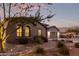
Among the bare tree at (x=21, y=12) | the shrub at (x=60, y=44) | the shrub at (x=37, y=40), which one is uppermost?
the bare tree at (x=21, y=12)

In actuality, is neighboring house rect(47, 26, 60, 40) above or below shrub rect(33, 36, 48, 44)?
above

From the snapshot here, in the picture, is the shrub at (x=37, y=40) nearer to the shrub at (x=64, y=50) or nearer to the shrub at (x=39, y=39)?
the shrub at (x=39, y=39)

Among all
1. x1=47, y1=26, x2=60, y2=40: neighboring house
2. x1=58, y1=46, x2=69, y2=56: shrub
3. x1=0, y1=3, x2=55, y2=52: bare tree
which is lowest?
x1=58, y1=46, x2=69, y2=56: shrub

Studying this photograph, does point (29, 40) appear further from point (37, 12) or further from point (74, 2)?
point (74, 2)

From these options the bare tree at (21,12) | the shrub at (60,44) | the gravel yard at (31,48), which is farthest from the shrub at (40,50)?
the bare tree at (21,12)

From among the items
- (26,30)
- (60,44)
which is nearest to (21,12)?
(26,30)

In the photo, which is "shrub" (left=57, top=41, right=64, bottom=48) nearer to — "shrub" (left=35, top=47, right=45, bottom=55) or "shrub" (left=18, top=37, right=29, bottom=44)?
"shrub" (left=35, top=47, right=45, bottom=55)

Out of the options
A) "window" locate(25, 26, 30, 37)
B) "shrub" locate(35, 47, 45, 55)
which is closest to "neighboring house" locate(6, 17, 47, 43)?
"window" locate(25, 26, 30, 37)
